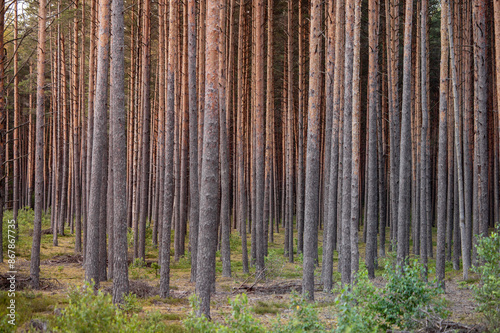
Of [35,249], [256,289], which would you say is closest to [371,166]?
[256,289]

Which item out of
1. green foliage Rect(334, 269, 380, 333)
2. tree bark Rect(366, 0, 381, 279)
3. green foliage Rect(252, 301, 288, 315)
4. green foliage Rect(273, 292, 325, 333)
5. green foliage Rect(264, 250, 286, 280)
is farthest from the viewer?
green foliage Rect(264, 250, 286, 280)

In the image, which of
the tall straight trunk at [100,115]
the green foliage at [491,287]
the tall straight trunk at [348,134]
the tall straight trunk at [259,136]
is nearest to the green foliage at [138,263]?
the tall straight trunk at [259,136]

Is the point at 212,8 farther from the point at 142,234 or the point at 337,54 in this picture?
the point at 142,234

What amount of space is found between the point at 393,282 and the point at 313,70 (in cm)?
510

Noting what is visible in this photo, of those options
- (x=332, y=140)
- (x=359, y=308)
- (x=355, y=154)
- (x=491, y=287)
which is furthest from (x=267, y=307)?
(x=332, y=140)

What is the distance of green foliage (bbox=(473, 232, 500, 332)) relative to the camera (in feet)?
20.1

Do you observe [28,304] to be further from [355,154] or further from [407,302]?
[355,154]

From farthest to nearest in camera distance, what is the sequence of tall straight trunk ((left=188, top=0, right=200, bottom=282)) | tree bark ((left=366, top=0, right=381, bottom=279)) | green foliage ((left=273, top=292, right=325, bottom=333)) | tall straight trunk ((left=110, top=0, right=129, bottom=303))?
tree bark ((left=366, top=0, right=381, bottom=279)) → tall straight trunk ((left=188, top=0, right=200, bottom=282)) → tall straight trunk ((left=110, top=0, right=129, bottom=303)) → green foliage ((left=273, top=292, right=325, bottom=333))

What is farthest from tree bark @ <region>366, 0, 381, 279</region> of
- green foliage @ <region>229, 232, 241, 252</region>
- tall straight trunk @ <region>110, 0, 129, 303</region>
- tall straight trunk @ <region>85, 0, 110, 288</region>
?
green foliage @ <region>229, 232, 241, 252</region>

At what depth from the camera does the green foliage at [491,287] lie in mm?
6113

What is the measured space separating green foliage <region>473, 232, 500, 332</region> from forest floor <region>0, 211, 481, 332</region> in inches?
22.7

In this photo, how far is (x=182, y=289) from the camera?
10.8 metres

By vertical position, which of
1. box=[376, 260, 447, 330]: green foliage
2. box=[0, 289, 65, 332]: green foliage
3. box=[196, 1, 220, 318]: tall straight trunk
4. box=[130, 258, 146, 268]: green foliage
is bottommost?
box=[130, 258, 146, 268]: green foliage

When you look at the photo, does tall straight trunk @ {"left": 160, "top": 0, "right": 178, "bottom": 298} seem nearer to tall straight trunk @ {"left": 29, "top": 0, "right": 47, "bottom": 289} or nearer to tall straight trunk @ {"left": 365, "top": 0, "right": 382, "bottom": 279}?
tall straight trunk @ {"left": 29, "top": 0, "right": 47, "bottom": 289}
